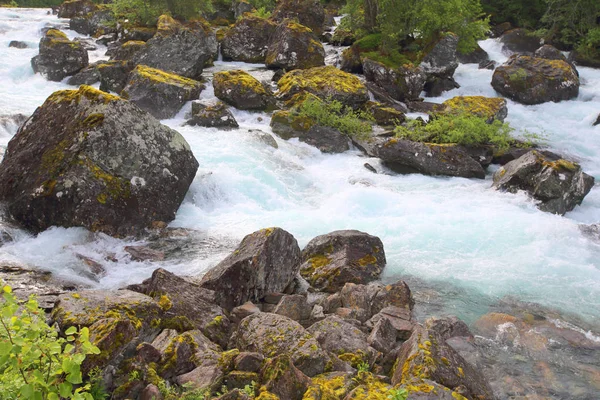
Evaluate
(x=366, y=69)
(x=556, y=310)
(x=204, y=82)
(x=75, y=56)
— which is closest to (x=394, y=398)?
(x=556, y=310)

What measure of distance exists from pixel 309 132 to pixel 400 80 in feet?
24.3

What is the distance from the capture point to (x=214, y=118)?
52.9 ft

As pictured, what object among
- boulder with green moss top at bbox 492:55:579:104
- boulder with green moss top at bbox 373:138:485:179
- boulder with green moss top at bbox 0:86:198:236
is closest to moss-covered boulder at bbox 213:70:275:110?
boulder with green moss top at bbox 373:138:485:179

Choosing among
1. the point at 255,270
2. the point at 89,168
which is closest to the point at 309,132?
the point at 89,168

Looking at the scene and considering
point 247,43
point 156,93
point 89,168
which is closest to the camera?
point 89,168

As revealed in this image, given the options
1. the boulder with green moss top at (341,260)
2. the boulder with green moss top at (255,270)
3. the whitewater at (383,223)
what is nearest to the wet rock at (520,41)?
the whitewater at (383,223)

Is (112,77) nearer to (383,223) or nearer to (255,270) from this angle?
(383,223)

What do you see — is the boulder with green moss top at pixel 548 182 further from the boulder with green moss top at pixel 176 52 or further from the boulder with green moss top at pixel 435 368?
the boulder with green moss top at pixel 176 52

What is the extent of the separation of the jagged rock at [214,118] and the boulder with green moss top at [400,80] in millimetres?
8514

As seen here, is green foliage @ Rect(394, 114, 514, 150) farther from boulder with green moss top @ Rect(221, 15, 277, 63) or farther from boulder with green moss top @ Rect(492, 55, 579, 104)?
boulder with green moss top @ Rect(221, 15, 277, 63)

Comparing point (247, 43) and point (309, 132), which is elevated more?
point (247, 43)

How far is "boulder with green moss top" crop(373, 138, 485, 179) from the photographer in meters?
14.8

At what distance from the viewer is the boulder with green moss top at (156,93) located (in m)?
16.8

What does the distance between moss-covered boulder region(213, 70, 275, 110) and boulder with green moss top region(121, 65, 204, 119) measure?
49.5 inches
